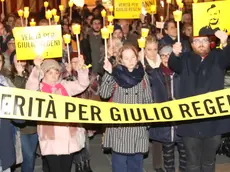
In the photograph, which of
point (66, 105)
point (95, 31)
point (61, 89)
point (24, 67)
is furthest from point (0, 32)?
point (66, 105)

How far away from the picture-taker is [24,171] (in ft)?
20.4

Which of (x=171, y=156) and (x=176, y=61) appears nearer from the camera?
(x=176, y=61)

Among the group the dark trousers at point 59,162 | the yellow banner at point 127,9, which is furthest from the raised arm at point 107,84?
the yellow banner at point 127,9

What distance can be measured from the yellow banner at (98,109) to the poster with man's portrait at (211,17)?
67 centimetres

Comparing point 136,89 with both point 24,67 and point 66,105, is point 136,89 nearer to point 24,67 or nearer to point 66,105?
point 66,105

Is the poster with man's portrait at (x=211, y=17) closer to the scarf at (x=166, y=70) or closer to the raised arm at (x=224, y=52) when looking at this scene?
the raised arm at (x=224, y=52)

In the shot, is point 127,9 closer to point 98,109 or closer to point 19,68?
point 19,68

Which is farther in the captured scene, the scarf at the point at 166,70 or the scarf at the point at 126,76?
the scarf at the point at 166,70

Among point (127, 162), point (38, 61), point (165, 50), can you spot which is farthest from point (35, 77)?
point (165, 50)

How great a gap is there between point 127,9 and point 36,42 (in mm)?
3147

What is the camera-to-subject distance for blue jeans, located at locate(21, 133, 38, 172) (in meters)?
6.04

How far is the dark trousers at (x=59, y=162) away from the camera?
5523 mm

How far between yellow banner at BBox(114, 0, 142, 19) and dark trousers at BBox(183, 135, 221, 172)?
11.0ft

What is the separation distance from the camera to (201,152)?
5.66 m
